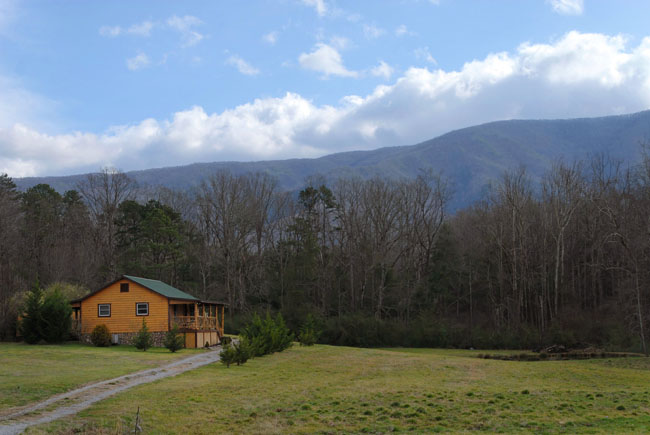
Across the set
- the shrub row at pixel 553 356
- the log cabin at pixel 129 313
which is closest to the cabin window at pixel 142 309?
the log cabin at pixel 129 313

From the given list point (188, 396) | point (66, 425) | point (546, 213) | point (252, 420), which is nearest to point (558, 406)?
point (252, 420)

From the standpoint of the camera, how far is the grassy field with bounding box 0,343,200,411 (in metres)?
16.0

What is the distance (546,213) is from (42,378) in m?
45.6

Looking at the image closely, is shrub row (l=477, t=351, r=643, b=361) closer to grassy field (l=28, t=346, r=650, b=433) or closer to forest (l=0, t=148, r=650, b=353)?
forest (l=0, t=148, r=650, b=353)

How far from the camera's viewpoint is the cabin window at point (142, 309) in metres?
37.1

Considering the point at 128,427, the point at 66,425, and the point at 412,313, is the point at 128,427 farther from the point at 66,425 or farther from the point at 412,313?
the point at 412,313

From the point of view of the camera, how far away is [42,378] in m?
18.9

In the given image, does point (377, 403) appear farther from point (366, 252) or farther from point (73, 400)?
point (366, 252)

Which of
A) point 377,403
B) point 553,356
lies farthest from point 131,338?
point 553,356

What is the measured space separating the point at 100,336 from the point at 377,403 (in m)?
26.1

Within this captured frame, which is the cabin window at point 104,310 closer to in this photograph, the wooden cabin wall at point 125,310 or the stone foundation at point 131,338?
the wooden cabin wall at point 125,310

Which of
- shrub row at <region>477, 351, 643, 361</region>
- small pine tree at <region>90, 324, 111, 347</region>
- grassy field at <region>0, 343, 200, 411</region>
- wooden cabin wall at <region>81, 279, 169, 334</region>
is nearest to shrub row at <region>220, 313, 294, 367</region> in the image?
grassy field at <region>0, 343, 200, 411</region>

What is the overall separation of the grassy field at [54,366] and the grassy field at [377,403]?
236 cm

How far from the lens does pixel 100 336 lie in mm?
35562
